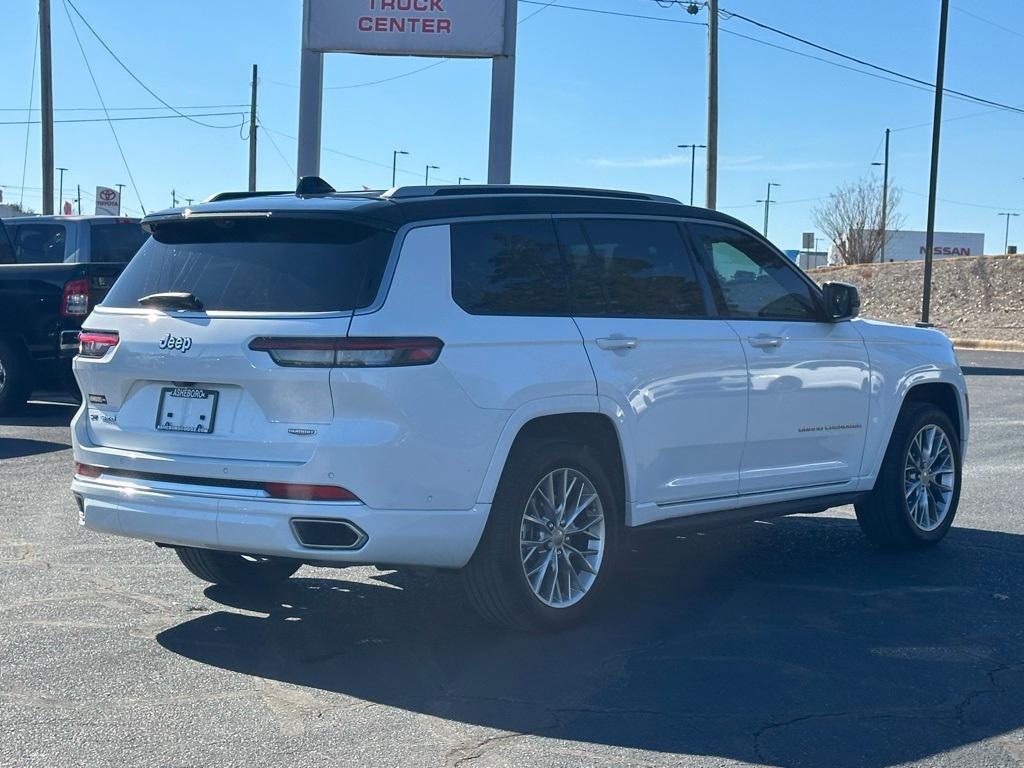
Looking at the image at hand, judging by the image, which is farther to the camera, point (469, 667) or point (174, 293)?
point (174, 293)

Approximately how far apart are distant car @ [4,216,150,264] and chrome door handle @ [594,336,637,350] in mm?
9988

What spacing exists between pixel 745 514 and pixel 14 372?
9.26 metres

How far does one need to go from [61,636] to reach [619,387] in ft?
8.59

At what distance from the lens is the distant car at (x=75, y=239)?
50.0ft

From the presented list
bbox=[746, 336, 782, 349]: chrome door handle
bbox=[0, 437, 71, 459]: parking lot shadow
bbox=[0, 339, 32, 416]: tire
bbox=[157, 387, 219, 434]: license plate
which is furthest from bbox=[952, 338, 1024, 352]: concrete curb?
bbox=[157, 387, 219, 434]: license plate

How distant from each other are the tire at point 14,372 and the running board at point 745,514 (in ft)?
30.0

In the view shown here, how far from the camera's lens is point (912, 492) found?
26.9 feet

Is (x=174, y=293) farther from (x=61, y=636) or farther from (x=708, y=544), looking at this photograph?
(x=708, y=544)

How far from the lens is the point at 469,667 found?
5.55m

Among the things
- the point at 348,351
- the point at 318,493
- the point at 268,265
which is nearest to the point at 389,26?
the point at 268,265

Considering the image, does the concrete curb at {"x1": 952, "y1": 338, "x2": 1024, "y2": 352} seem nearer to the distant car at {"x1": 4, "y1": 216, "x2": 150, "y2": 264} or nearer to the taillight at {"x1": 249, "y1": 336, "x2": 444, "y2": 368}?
the distant car at {"x1": 4, "y1": 216, "x2": 150, "y2": 264}

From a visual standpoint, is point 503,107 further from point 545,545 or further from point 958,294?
point 958,294

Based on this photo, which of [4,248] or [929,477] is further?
[4,248]

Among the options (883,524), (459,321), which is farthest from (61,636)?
(883,524)
